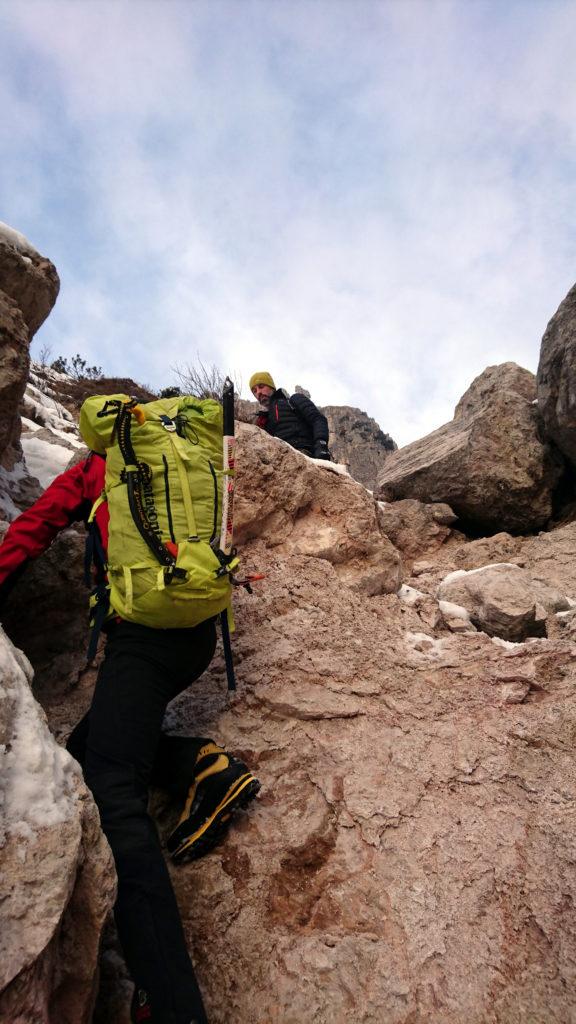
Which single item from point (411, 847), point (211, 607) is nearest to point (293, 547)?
point (211, 607)

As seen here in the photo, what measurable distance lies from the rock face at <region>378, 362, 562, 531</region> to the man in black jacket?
197cm

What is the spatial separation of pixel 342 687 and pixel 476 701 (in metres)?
0.84

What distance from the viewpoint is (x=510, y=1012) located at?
1991 millimetres

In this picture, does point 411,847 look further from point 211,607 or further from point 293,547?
point 293,547

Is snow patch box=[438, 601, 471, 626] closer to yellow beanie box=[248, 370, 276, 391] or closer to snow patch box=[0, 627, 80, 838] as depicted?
snow patch box=[0, 627, 80, 838]

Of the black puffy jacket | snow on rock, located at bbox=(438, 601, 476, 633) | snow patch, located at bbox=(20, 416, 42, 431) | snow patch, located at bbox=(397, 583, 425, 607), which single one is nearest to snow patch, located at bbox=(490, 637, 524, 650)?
snow on rock, located at bbox=(438, 601, 476, 633)

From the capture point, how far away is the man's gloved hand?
6.62 metres

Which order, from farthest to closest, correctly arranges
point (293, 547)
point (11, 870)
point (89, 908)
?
point (293, 547)
point (89, 908)
point (11, 870)

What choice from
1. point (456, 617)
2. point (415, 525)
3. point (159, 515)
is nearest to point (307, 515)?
point (456, 617)

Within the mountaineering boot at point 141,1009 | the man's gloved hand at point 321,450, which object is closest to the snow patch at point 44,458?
the man's gloved hand at point 321,450

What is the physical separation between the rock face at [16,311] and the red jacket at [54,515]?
134 centimetres

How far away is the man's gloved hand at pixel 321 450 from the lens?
6.62 m

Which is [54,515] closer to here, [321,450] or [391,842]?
[391,842]

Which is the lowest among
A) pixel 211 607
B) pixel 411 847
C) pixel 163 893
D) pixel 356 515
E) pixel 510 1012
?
pixel 163 893
